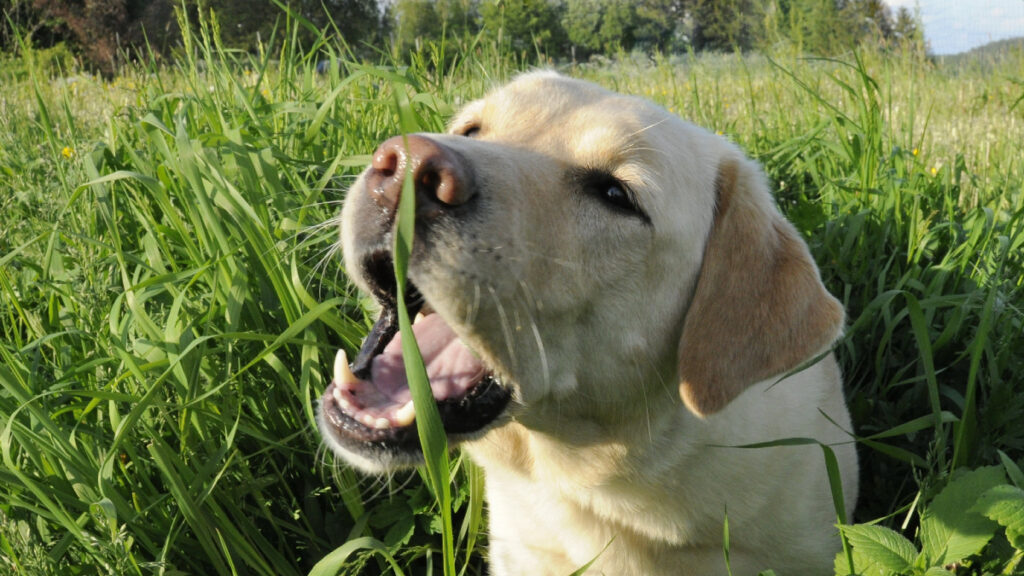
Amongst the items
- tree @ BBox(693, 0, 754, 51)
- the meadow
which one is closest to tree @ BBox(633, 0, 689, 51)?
tree @ BBox(693, 0, 754, 51)

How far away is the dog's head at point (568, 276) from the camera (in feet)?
5.64

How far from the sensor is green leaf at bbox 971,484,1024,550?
150 cm

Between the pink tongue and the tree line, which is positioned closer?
the pink tongue

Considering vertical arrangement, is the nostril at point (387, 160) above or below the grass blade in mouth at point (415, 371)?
above

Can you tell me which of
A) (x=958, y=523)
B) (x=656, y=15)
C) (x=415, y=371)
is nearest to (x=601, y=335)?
(x=415, y=371)

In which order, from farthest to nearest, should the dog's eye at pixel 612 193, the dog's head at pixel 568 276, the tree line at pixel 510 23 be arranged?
the tree line at pixel 510 23
the dog's eye at pixel 612 193
the dog's head at pixel 568 276

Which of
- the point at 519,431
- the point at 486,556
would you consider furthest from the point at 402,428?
the point at 486,556

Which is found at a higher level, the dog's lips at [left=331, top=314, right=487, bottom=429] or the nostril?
the nostril

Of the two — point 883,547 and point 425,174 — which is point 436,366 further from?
point 883,547

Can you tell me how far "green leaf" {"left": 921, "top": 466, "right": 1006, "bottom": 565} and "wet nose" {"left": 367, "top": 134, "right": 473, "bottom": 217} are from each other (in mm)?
1168

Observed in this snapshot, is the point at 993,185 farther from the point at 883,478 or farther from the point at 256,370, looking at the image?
the point at 256,370

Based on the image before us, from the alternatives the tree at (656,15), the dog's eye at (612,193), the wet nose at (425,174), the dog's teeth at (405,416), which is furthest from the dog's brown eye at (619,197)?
the tree at (656,15)

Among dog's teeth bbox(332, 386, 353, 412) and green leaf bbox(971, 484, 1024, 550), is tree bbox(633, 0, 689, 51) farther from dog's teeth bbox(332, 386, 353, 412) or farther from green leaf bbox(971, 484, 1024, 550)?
green leaf bbox(971, 484, 1024, 550)

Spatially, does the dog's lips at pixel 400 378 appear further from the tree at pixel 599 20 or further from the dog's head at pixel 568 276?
the tree at pixel 599 20
